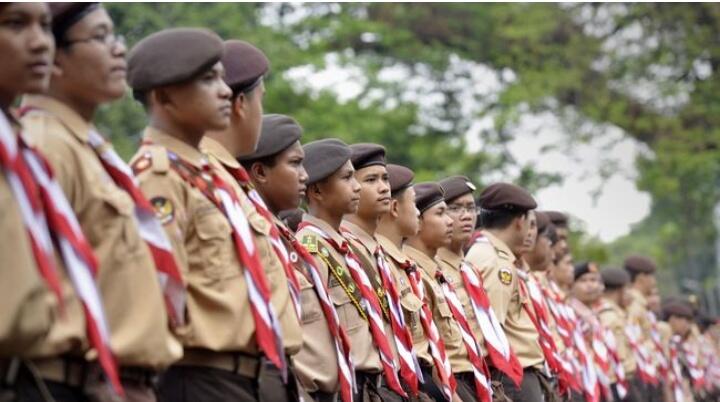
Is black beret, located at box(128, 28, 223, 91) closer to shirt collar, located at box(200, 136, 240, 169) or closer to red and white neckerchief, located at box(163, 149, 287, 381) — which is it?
red and white neckerchief, located at box(163, 149, 287, 381)

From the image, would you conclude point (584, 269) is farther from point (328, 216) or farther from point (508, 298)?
point (328, 216)

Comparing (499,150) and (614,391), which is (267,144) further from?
(499,150)

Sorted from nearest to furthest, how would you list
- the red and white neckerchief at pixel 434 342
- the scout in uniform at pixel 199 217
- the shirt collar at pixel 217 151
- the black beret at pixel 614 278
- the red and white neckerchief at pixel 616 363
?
the scout in uniform at pixel 199 217 → the shirt collar at pixel 217 151 → the red and white neckerchief at pixel 434 342 → the red and white neckerchief at pixel 616 363 → the black beret at pixel 614 278

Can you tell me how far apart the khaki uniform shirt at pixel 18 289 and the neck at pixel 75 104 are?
731 millimetres

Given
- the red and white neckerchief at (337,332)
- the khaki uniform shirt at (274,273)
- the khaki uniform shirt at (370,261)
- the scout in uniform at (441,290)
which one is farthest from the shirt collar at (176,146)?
the scout in uniform at (441,290)

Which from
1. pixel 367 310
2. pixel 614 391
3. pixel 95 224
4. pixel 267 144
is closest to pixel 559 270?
pixel 614 391

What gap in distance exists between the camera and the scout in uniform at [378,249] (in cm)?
815

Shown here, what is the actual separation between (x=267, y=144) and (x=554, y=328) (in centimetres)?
538

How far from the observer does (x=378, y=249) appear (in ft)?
27.5

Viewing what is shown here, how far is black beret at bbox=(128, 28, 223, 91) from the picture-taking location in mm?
5480

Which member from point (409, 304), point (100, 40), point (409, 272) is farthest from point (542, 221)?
point (100, 40)

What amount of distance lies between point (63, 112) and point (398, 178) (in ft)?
14.5

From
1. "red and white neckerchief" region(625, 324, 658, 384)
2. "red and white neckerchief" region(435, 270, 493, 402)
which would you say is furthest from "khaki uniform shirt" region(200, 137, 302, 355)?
"red and white neckerchief" region(625, 324, 658, 384)

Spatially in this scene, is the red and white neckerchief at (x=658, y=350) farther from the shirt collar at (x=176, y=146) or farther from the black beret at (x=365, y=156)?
the shirt collar at (x=176, y=146)
